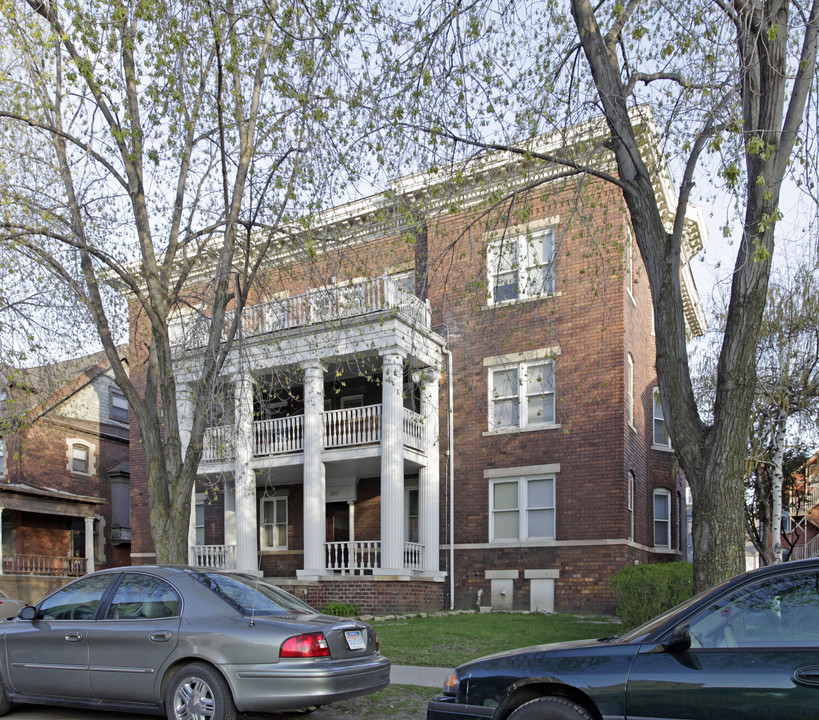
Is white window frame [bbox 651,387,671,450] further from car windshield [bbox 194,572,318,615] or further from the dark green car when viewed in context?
the dark green car

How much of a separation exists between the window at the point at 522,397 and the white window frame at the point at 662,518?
4.49 m

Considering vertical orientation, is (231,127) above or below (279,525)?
above

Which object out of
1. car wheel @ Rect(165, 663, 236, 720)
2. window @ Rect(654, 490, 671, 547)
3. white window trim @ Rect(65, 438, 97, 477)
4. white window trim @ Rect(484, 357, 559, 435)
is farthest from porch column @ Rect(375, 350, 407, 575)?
white window trim @ Rect(65, 438, 97, 477)

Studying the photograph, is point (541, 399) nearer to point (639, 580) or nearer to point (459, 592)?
point (459, 592)

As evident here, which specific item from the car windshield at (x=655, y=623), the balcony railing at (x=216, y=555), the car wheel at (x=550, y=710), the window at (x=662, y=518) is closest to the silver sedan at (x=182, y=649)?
the car wheel at (x=550, y=710)

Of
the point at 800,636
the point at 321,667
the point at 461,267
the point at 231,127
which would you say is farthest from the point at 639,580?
the point at 461,267

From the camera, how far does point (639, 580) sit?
11.8 meters

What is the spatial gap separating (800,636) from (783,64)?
18.5 feet

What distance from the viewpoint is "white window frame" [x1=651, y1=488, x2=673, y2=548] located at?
69.1ft

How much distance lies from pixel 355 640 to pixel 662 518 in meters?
16.4

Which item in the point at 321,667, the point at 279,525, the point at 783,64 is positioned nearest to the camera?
the point at 321,667

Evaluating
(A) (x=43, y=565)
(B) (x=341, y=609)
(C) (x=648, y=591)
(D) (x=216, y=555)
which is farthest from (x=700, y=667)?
(A) (x=43, y=565)

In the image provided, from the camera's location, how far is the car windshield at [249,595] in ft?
22.3

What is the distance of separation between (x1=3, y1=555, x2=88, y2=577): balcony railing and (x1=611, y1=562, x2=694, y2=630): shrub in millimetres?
22499
